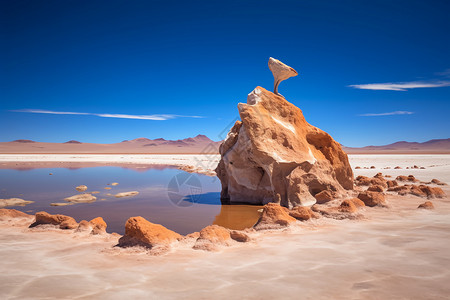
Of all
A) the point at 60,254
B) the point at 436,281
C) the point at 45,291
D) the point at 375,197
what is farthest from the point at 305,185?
the point at 45,291

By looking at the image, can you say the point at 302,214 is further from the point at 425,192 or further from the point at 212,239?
the point at 425,192

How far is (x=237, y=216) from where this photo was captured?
7348 mm

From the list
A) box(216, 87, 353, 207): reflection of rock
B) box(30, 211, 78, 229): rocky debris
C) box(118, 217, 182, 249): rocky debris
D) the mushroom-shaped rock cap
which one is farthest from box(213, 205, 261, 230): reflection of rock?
the mushroom-shaped rock cap

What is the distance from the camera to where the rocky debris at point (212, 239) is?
418 centimetres

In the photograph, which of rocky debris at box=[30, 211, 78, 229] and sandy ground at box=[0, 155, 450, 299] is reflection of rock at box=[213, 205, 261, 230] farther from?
rocky debris at box=[30, 211, 78, 229]

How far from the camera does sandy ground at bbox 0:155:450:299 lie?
9.20ft

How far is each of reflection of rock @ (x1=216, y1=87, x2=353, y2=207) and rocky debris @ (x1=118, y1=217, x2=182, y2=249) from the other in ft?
12.9

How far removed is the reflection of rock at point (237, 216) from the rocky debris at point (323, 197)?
1.63 m

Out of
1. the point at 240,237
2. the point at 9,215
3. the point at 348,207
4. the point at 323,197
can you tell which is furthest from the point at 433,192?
the point at 9,215

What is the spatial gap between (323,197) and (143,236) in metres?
5.10

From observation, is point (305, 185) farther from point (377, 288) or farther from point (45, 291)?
point (45, 291)

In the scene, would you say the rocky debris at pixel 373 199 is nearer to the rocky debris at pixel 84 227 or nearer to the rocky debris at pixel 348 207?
the rocky debris at pixel 348 207

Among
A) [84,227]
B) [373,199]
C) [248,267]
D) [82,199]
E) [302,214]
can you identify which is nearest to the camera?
[248,267]

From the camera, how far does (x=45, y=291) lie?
2811mm
